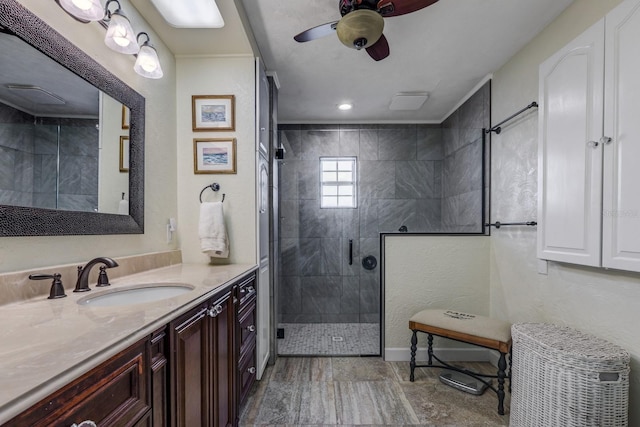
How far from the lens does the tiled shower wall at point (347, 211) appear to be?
3654 mm

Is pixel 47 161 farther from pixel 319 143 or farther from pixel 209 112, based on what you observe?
pixel 319 143

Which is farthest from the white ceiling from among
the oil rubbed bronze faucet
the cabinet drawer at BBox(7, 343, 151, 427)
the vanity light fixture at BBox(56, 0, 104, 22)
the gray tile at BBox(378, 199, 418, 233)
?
the cabinet drawer at BBox(7, 343, 151, 427)

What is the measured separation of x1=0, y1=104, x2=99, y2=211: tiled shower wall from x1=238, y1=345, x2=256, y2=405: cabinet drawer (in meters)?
1.15

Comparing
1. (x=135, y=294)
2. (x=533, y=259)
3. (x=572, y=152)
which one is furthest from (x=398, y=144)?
(x=135, y=294)

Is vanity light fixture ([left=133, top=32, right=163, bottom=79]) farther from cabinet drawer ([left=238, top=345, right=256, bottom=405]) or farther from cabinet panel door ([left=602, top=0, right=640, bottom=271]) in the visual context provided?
cabinet panel door ([left=602, top=0, right=640, bottom=271])

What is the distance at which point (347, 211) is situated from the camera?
369 cm

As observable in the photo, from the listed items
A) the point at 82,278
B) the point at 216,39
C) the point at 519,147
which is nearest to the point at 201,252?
the point at 82,278

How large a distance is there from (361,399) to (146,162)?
2.06m

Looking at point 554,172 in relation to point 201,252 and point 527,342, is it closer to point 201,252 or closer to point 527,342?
point 527,342

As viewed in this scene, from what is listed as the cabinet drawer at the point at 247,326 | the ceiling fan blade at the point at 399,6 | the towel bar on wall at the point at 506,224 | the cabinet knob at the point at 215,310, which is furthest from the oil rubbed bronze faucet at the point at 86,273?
the towel bar on wall at the point at 506,224

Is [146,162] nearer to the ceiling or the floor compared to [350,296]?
nearer to the ceiling

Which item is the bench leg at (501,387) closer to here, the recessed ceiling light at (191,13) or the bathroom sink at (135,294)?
the bathroom sink at (135,294)

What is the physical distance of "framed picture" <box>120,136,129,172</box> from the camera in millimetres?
1576

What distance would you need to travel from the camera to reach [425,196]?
3678mm
